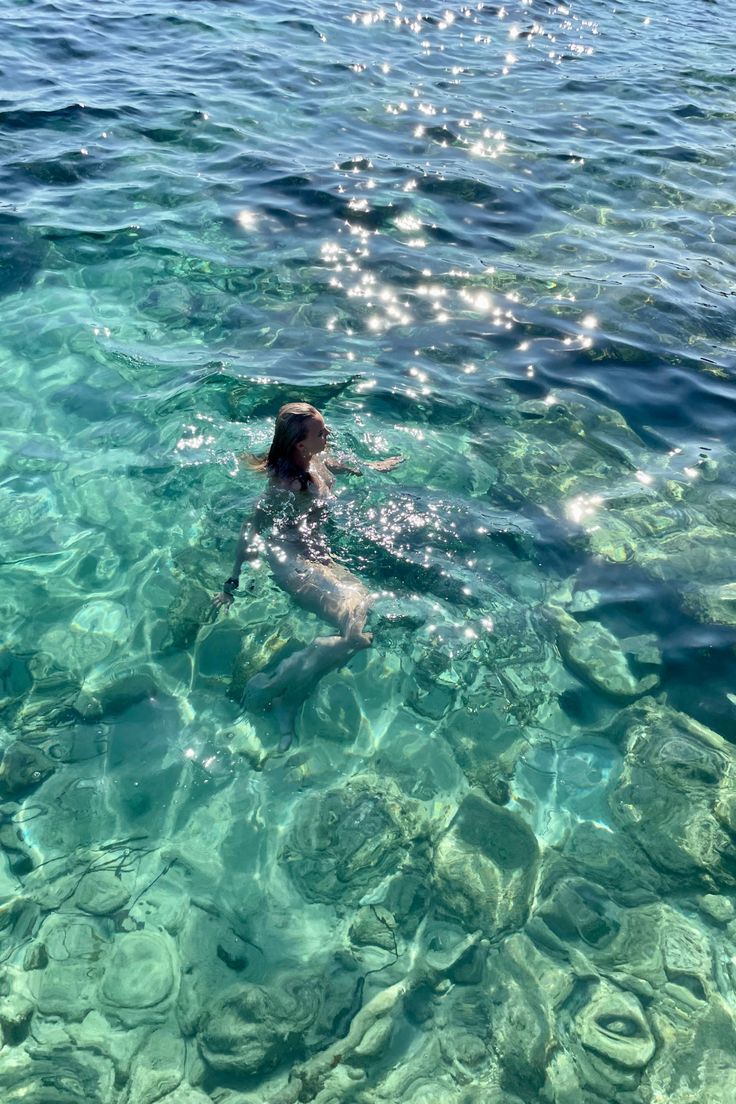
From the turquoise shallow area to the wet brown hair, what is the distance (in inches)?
23.1

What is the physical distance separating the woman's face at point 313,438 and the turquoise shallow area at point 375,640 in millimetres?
748

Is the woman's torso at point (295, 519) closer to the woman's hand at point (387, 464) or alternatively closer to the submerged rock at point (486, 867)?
the woman's hand at point (387, 464)

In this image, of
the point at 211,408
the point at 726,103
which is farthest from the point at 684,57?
the point at 211,408

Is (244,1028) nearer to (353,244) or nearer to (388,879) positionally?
(388,879)

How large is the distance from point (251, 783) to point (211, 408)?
4338 mm

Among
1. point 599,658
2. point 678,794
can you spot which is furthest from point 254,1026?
point 599,658

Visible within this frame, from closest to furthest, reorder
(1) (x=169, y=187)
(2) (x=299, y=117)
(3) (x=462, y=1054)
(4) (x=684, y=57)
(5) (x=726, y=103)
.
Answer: (3) (x=462, y=1054) → (1) (x=169, y=187) → (2) (x=299, y=117) → (5) (x=726, y=103) → (4) (x=684, y=57)

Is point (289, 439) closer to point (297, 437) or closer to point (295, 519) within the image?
point (297, 437)

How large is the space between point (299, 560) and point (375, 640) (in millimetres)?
950

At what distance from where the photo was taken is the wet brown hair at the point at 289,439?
6.65 meters

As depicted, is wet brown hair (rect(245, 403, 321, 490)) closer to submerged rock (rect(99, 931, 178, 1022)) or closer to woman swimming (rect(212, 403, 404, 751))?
woman swimming (rect(212, 403, 404, 751))

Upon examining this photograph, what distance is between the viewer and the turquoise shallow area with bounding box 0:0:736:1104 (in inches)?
174

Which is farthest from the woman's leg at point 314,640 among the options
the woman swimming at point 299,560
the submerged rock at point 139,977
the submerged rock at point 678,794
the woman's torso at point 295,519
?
the submerged rock at point 678,794

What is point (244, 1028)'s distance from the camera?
14.2 ft
